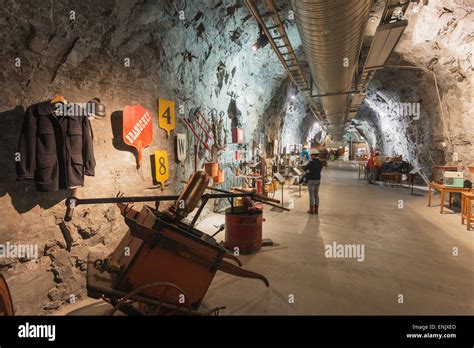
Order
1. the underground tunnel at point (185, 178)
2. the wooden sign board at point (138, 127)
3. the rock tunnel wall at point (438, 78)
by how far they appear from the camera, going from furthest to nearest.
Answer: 1. the rock tunnel wall at point (438, 78)
2. the wooden sign board at point (138, 127)
3. the underground tunnel at point (185, 178)

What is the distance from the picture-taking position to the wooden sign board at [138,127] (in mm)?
3779

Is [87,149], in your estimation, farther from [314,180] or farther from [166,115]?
[314,180]

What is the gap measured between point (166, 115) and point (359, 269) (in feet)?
14.1

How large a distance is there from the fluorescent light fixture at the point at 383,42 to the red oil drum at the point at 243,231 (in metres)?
4.61

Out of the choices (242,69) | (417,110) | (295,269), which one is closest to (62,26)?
(295,269)

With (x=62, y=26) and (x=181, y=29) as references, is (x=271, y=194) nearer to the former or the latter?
(x=181, y=29)

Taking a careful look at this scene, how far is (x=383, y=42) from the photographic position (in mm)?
5570

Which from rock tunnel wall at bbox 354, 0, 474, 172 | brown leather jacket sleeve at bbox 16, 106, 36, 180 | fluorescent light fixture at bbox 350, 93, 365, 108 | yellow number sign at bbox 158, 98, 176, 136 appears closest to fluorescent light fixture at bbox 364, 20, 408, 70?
rock tunnel wall at bbox 354, 0, 474, 172

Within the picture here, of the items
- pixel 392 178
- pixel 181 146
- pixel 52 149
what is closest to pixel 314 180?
pixel 181 146

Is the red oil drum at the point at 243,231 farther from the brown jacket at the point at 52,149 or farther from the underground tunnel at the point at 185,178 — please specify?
the brown jacket at the point at 52,149

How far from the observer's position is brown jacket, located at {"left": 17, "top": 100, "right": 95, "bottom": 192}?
2.64 m

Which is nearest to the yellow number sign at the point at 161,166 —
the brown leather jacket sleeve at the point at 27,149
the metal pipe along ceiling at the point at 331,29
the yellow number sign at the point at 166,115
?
the yellow number sign at the point at 166,115

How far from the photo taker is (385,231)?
534cm
